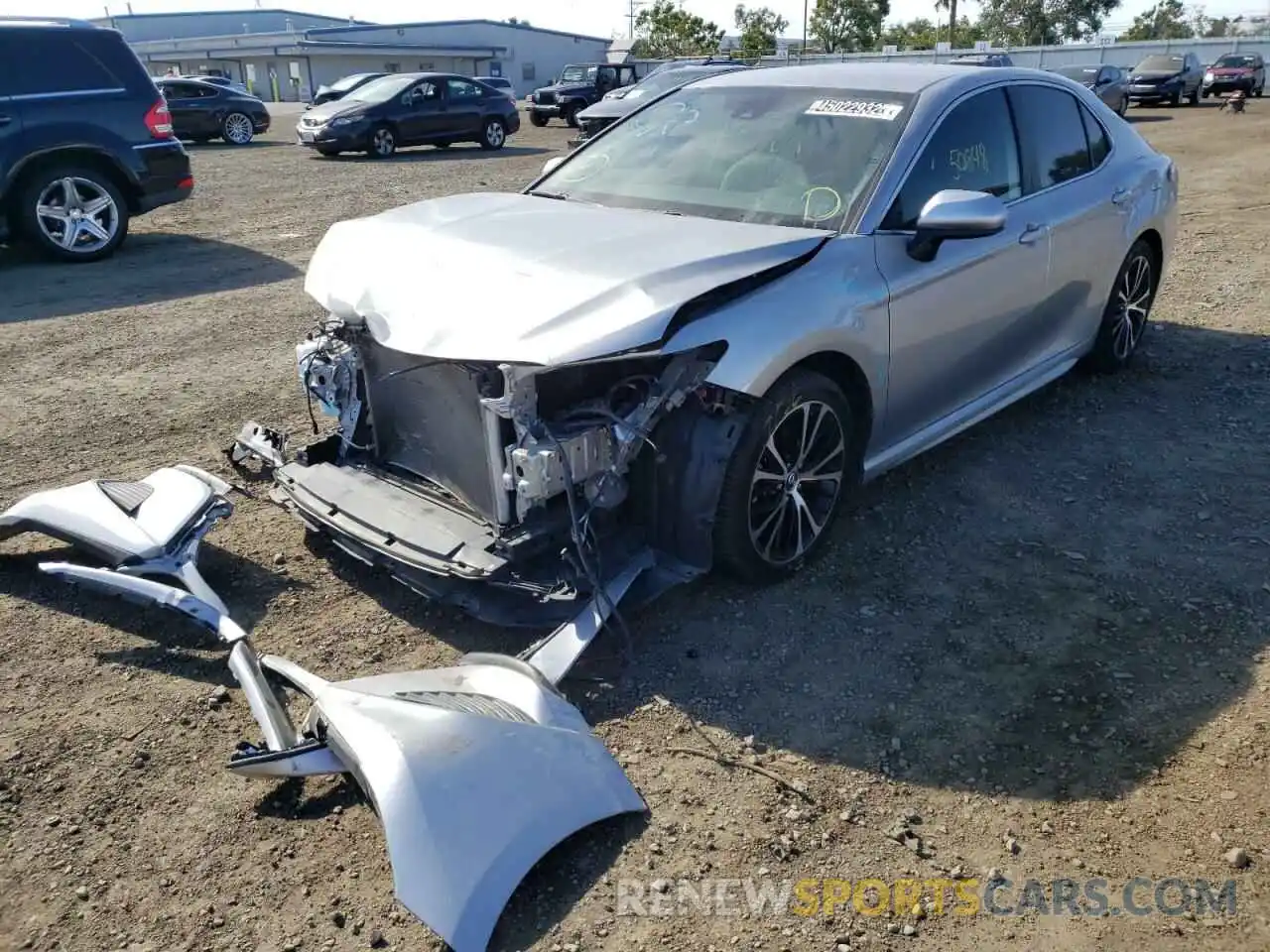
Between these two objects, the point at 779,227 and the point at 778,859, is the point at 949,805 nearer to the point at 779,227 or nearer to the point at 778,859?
the point at 778,859

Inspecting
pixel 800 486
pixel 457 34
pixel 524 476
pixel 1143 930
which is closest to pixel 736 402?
pixel 800 486

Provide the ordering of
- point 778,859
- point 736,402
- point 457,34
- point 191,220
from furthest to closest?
point 457,34, point 191,220, point 736,402, point 778,859

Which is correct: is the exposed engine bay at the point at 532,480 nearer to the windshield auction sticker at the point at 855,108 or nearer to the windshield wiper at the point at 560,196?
the windshield wiper at the point at 560,196

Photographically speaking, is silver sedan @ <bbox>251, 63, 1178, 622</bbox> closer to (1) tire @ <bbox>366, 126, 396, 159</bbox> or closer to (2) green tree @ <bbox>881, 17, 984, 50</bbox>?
(1) tire @ <bbox>366, 126, 396, 159</bbox>

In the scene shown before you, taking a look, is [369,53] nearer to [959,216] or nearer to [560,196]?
[560,196]

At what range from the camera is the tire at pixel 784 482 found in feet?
11.2

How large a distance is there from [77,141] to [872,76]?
24.9 feet

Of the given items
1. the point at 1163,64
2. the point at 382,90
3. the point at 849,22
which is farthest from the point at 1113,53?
the point at 382,90

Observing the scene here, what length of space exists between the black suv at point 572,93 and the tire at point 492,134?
687 centimetres

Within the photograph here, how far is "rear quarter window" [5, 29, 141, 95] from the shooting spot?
874 cm

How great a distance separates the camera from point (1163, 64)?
29000 mm

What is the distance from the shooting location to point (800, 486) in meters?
3.74

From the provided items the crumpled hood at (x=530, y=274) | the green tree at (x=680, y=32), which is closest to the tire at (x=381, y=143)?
the crumpled hood at (x=530, y=274)

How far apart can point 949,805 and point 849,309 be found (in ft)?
5.59
